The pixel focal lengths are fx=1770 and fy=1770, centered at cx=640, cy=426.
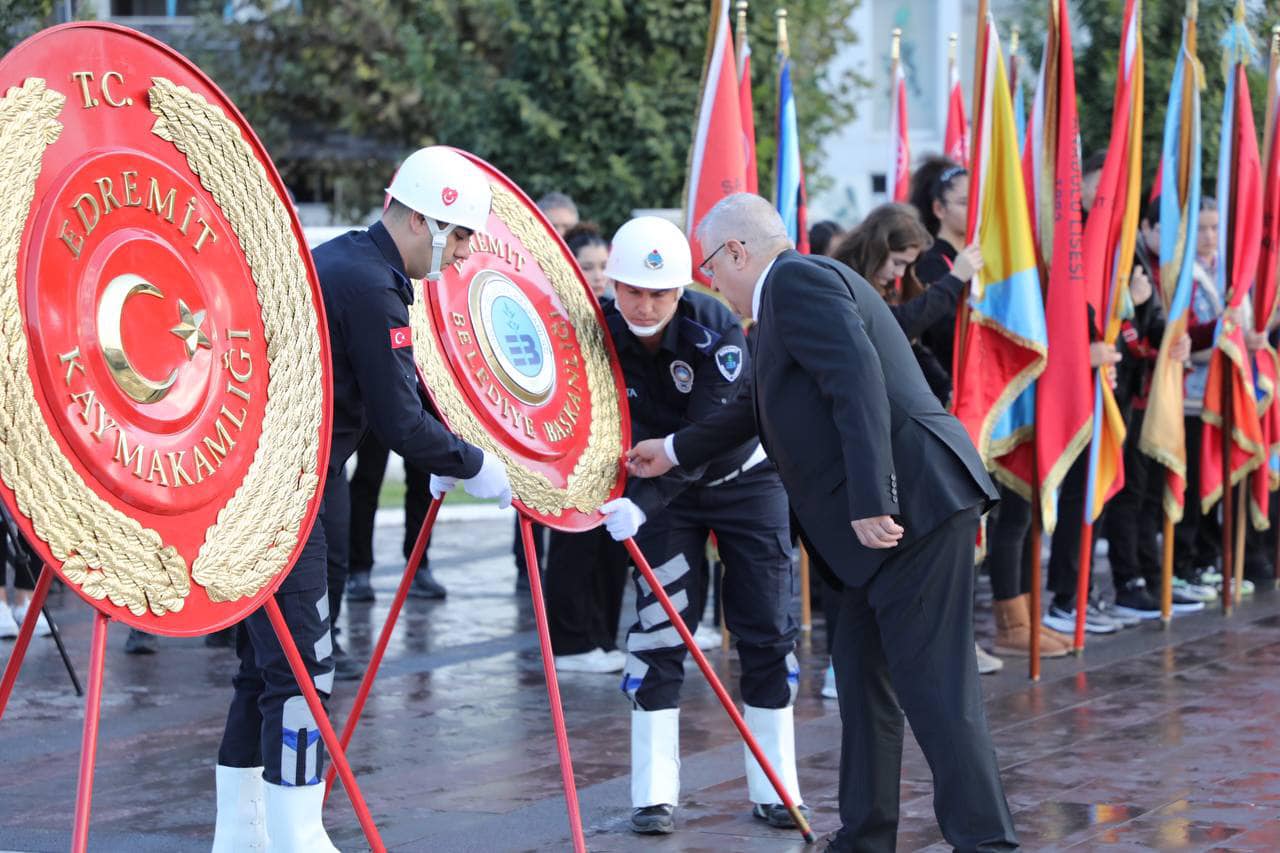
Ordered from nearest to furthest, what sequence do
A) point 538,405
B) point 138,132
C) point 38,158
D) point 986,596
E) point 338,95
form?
1. point 38,158
2. point 138,132
3. point 538,405
4. point 986,596
5. point 338,95

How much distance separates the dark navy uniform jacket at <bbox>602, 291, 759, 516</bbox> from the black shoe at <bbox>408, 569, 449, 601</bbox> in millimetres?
5136

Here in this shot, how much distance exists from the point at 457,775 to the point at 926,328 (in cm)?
296

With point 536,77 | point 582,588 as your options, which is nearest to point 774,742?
point 582,588

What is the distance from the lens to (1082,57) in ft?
55.5

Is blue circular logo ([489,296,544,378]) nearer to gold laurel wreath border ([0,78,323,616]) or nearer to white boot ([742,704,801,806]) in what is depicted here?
gold laurel wreath border ([0,78,323,616])

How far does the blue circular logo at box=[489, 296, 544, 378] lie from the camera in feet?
17.5

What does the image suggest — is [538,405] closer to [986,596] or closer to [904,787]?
[904,787]

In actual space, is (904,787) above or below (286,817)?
below

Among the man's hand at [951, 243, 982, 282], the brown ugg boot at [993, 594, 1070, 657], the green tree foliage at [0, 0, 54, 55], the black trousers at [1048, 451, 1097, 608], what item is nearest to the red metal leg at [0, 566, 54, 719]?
the man's hand at [951, 243, 982, 282]

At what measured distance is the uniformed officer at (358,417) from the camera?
4.81 meters

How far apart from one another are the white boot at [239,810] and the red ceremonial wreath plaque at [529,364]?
44.5 inches

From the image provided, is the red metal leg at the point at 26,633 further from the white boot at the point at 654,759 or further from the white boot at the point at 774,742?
the white boot at the point at 774,742

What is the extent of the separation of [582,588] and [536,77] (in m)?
9.16

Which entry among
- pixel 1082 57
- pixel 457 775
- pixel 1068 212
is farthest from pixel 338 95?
pixel 457 775
